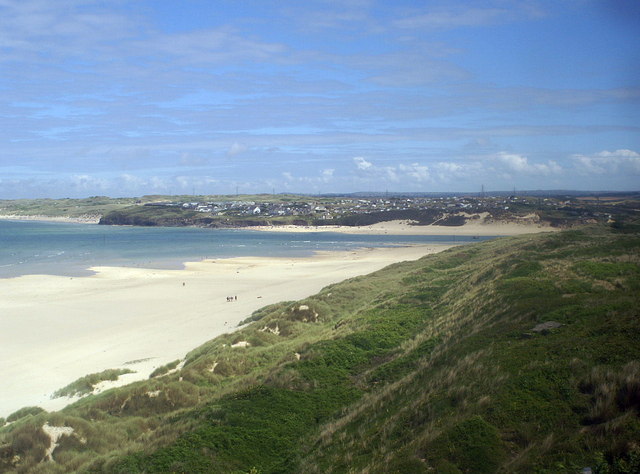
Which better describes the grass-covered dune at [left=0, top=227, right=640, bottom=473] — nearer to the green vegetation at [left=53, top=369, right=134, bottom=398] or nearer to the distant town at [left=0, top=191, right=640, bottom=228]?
the green vegetation at [left=53, top=369, right=134, bottom=398]

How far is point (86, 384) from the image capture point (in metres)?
16.3

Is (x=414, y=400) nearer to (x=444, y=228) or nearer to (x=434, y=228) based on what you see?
(x=444, y=228)

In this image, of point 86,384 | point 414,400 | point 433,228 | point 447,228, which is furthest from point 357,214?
point 414,400

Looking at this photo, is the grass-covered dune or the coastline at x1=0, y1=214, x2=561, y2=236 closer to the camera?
the grass-covered dune

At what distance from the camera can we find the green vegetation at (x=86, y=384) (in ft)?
52.1

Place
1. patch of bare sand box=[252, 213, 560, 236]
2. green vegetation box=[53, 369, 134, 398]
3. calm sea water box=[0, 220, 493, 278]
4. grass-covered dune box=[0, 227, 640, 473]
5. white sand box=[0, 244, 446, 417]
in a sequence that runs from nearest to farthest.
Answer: grass-covered dune box=[0, 227, 640, 473] < green vegetation box=[53, 369, 134, 398] < white sand box=[0, 244, 446, 417] < calm sea water box=[0, 220, 493, 278] < patch of bare sand box=[252, 213, 560, 236]

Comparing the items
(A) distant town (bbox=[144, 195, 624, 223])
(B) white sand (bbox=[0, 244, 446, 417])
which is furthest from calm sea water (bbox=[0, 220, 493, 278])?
(A) distant town (bbox=[144, 195, 624, 223])

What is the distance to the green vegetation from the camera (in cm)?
1588

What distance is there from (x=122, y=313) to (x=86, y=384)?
14.7m

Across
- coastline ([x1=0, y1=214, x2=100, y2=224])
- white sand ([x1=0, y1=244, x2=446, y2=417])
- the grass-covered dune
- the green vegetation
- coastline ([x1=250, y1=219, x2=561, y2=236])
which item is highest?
coastline ([x1=0, y1=214, x2=100, y2=224])

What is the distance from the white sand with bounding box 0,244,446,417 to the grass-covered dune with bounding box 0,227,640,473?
4.28m

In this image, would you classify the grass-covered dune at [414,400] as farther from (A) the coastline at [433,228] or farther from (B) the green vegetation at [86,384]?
(A) the coastline at [433,228]

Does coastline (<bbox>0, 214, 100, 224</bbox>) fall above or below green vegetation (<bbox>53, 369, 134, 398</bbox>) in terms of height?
above

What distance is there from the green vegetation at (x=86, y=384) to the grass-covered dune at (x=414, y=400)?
69.7 inches
